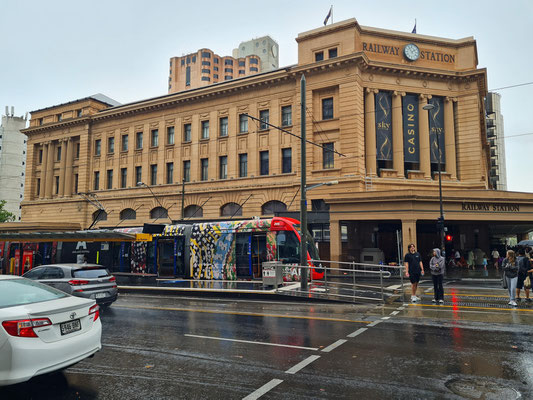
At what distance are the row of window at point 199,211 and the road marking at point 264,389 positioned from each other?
25401mm

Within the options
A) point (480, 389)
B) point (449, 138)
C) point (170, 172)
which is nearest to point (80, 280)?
point (480, 389)

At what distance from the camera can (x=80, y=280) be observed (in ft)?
37.3

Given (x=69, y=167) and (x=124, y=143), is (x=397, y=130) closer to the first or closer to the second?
(x=124, y=143)

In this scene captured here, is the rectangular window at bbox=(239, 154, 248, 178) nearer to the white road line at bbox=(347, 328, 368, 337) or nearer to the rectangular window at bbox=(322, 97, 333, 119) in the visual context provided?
the rectangular window at bbox=(322, 97, 333, 119)

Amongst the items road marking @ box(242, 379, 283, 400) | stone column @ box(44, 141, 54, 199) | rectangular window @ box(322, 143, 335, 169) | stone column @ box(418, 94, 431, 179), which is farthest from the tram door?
stone column @ box(44, 141, 54, 199)

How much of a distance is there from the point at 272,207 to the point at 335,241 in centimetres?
725

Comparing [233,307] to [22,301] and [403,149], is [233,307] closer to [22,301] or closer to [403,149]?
[22,301]

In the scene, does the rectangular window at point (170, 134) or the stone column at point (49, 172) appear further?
the stone column at point (49, 172)

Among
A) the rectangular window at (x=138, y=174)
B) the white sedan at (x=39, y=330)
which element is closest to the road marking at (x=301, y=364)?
the white sedan at (x=39, y=330)

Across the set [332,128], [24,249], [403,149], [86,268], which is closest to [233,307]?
[86,268]

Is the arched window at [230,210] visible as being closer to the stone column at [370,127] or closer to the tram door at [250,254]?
the stone column at [370,127]

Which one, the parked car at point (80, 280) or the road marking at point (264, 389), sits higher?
the parked car at point (80, 280)

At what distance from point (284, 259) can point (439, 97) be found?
75.3ft

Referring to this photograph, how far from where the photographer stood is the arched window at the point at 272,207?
1280 inches
